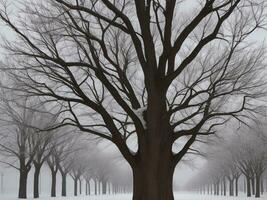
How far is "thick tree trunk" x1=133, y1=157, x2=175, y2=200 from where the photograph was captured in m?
13.8

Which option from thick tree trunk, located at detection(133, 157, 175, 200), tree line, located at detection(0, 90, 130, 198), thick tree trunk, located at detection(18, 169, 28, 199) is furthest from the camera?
thick tree trunk, located at detection(18, 169, 28, 199)

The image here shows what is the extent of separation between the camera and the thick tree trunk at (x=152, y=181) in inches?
542

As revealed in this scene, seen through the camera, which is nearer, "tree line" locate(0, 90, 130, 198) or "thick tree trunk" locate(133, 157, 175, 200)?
"thick tree trunk" locate(133, 157, 175, 200)

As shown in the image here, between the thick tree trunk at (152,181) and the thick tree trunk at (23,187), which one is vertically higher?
the thick tree trunk at (152,181)

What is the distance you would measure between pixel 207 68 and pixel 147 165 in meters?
7.65

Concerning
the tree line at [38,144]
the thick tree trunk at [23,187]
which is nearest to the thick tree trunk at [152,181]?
the tree line at [38,144]

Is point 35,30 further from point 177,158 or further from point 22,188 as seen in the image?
point 22,188

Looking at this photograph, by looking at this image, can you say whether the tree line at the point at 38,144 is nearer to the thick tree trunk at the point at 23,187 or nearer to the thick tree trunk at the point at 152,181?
the thick tree trunk at the point at 23,187

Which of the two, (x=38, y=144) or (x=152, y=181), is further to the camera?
(x=38, y=144)

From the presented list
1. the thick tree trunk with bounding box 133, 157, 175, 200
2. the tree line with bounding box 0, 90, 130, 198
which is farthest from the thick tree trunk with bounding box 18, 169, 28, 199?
the thick tree trunk with bounding box 133, 157, 175, 200

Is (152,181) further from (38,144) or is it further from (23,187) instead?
(23,187)

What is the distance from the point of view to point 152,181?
13750mm

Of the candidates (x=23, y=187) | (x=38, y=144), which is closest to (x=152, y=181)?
(x=38, y=144)

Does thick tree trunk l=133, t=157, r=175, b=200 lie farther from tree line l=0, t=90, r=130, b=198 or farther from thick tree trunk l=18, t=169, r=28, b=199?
thick tree trunk l=18, t=169, r=28, b=199
